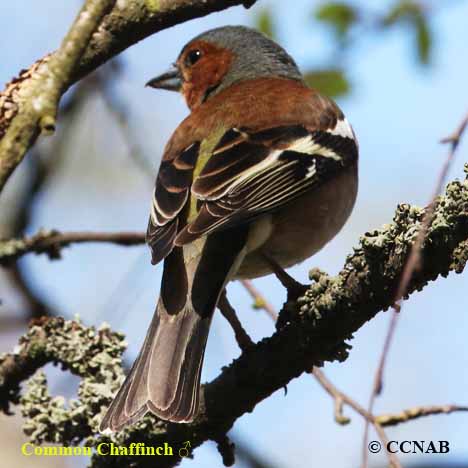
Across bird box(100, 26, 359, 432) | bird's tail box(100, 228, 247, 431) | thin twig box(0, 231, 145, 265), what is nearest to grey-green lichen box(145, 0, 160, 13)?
bird box(100, 26, 359, 432)

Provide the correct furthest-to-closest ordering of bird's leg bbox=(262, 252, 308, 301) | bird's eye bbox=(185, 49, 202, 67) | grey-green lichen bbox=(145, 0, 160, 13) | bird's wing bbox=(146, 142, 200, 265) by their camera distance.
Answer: bird's eye bbox=(185, 49, 202, 67) < bird's leg bbox=(262, 252, 308, 301) < bird's wing bbox=(146, 142, 200, 265) < grey-green lichen bbox=(145, 0, 160, 13)

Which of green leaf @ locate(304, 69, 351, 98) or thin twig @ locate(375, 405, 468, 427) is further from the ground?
green leaf @ locate(304, 69, 351, 98)

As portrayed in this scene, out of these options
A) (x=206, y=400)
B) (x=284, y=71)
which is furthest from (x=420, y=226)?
(x=284, y=71)

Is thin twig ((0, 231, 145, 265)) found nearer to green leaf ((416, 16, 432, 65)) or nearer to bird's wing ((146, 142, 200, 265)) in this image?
bird's wing ((146, 142, 200, 265))

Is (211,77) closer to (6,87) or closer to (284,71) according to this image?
(284,71)

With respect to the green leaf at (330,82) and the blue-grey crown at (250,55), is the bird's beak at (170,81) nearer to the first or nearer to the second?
the blue-grey crown at (250,55)

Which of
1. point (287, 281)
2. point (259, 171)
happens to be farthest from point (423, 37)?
point (287, 281)

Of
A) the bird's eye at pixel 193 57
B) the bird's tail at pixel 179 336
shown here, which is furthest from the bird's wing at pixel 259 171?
the bird's eye at pixel 193 57
